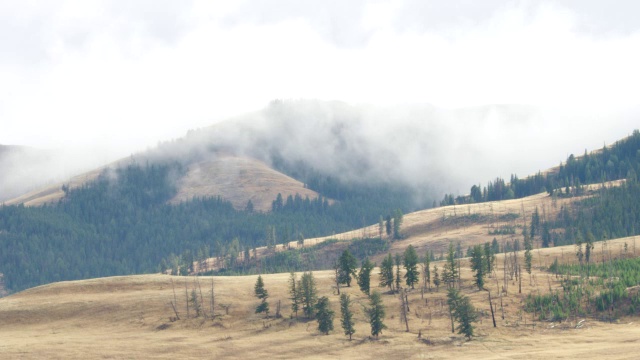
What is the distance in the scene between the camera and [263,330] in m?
146

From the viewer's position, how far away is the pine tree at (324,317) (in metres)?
142

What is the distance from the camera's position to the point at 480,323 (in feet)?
A: 458

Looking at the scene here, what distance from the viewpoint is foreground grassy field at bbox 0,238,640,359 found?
126 m

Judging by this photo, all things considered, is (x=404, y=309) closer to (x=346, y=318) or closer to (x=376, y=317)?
(x=376, y=317)

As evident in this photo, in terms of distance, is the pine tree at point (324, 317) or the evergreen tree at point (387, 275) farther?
the evergreen tree at point (387, 275)

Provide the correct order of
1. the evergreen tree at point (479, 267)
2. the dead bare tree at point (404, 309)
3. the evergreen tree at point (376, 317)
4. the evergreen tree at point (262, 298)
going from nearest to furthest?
1. the evergreen tree at point (376, 317)
2. the dead bare tree at point (404, 309)
3. the evergreen tree at point (262, 298)
4. the evergreen tree at point (479, 267)

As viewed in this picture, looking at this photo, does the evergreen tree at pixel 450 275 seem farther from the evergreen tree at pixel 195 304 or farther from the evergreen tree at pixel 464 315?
the evergreen tree at pixel 195 304

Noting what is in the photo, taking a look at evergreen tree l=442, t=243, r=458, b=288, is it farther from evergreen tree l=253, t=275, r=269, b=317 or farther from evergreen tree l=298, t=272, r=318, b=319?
evergreen tree l=253, t=275, r=269, b=317

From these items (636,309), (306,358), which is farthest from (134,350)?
(636,309)

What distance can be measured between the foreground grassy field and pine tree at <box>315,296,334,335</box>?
2261mm

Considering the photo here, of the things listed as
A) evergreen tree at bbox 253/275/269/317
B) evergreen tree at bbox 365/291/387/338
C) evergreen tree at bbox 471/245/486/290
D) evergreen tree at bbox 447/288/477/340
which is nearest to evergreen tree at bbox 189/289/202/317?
evergreen tree at bbox 253/275/269/317

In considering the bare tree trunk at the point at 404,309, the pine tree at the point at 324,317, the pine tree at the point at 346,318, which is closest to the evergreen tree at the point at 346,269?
the bare tree trunk at the point at 404,309

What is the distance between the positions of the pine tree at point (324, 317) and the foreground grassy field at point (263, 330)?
2.26 meters

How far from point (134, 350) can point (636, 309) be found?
9871cm
